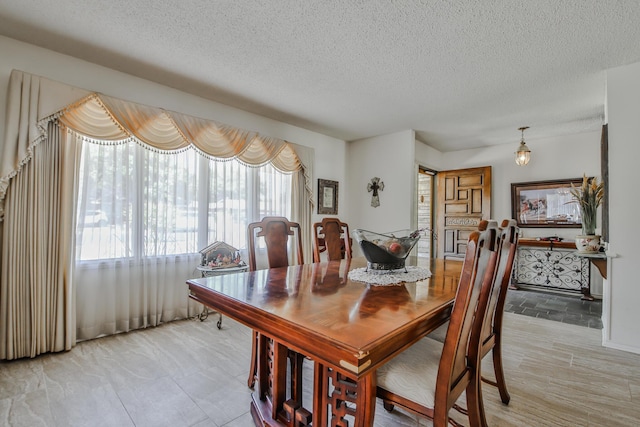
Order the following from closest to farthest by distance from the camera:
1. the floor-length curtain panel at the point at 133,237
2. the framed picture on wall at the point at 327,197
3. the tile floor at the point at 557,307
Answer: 1. the floor-length curtain panel at the point at 133,237
2. the tile floor at the point at 557,307
3. the framed picture on wall at the point at 327,197

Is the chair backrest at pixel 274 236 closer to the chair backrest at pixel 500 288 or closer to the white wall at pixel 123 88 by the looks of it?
the chair backrest at pixel 500 288

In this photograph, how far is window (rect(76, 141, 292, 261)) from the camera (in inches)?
106

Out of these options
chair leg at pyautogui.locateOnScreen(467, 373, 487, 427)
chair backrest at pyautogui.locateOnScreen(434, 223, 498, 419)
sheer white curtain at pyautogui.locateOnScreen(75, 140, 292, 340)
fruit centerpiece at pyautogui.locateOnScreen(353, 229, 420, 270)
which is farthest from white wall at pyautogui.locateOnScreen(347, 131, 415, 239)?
chair backrest at pyautogui.locateOnScreen(434, 223, 498, 419)

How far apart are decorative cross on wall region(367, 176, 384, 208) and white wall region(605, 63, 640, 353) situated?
2709mm

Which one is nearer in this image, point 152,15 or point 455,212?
point 152,15

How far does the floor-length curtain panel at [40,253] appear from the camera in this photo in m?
2.23

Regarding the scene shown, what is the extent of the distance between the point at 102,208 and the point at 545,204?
19.7 ft

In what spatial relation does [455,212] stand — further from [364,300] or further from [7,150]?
[7,150]

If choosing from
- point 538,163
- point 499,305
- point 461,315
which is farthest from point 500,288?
point 538,163

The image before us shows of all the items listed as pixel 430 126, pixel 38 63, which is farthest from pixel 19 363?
pixel 430 126

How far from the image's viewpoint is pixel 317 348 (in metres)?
0.92

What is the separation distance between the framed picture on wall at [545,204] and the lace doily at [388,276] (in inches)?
158

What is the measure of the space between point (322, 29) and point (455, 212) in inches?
169

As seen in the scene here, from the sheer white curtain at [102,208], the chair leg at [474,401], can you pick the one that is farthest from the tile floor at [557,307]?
the sheer white curtain at [102,208]
